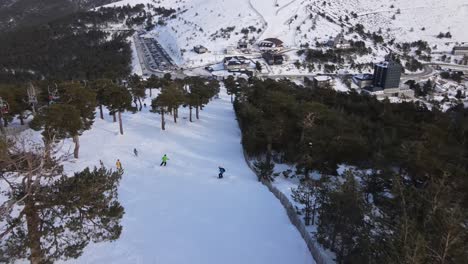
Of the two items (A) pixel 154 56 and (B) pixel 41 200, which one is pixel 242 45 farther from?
(B) pixel 41 200

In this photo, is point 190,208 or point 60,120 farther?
point 60,120

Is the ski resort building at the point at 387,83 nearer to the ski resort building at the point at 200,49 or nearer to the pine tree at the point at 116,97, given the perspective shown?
the ski resort building at the point at 200,49

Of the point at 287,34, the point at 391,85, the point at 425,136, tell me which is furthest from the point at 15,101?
the point at 287,34

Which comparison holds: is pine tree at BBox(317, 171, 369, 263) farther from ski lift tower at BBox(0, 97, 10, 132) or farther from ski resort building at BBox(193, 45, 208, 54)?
ski resort building at BBox(193, 45, 208, 54)

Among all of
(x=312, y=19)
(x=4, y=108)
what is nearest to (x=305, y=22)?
(x=312, y=19)

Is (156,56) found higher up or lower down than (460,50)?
lower down

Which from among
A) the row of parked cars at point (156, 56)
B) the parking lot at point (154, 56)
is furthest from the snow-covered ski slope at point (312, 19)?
the parking lot at point (154, 56)
